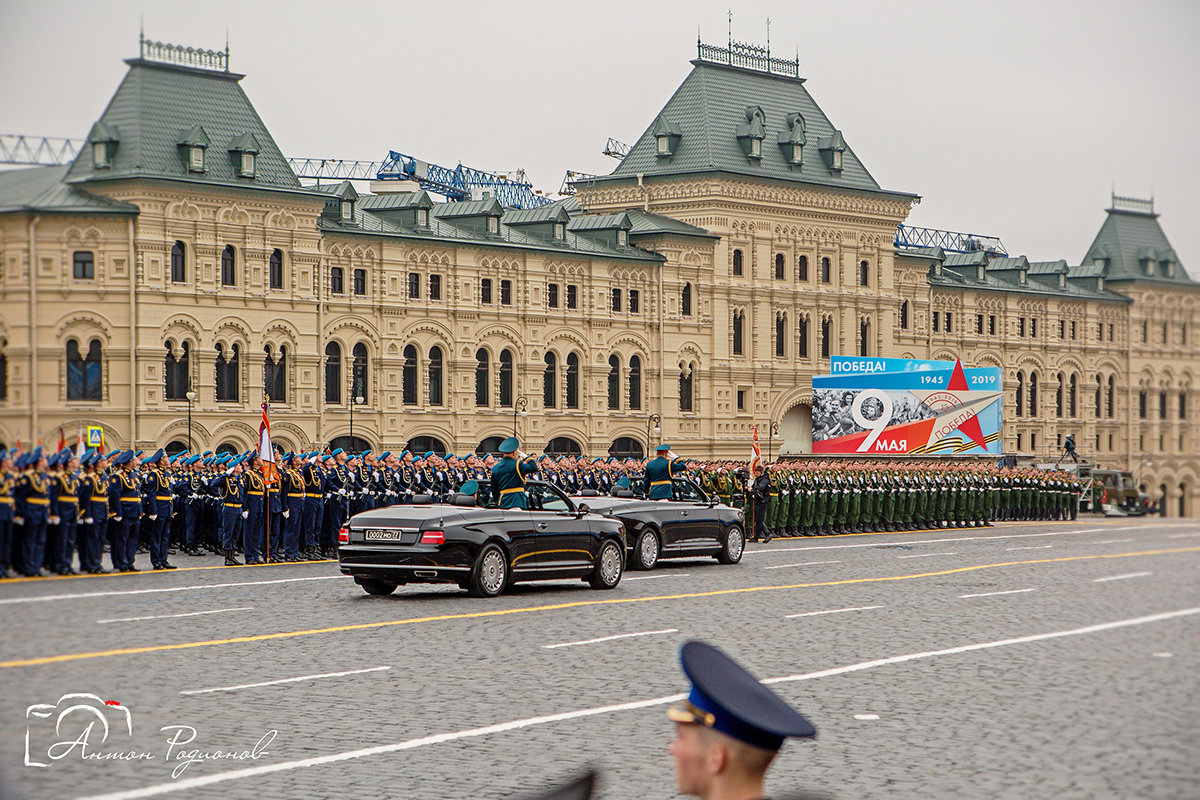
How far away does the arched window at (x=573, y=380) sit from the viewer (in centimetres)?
6888

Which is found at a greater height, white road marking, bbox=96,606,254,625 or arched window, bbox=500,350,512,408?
arched window, bbox=500,350,512,408

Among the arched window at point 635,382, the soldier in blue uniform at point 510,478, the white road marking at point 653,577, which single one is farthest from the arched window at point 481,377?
the soldier in blue uniform at point 510,478

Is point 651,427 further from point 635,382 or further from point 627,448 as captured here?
point 635,382

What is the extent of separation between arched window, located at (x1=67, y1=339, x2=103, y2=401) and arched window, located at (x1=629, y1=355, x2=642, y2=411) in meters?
60.8

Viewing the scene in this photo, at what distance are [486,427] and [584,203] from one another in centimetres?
1762

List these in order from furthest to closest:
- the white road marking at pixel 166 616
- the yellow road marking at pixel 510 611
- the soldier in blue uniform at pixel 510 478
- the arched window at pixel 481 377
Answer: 1. the arched window at pixel 481 377
2. the soldier in blue uniform at pixel 510 478
3. the white road marking at pixel 166 616
4. the yellow road marking at pixel 510 611

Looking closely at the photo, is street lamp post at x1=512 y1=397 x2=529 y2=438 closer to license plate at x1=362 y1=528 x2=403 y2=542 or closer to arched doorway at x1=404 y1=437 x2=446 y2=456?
arched doorway at x1=404 y1=437 x2=446 y2=456

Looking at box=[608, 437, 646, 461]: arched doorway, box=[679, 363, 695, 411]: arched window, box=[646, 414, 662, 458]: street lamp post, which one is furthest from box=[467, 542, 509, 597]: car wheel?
box=[679, 363, 695, 411]: arched window

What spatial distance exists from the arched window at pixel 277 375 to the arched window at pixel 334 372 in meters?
2.19

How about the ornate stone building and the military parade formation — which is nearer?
the military parade formation

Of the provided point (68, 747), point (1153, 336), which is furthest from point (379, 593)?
point (68, 747)

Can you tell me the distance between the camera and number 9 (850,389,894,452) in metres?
58.4

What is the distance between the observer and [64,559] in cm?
1581

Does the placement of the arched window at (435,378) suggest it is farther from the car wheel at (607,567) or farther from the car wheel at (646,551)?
the car wheel at (607,567)
